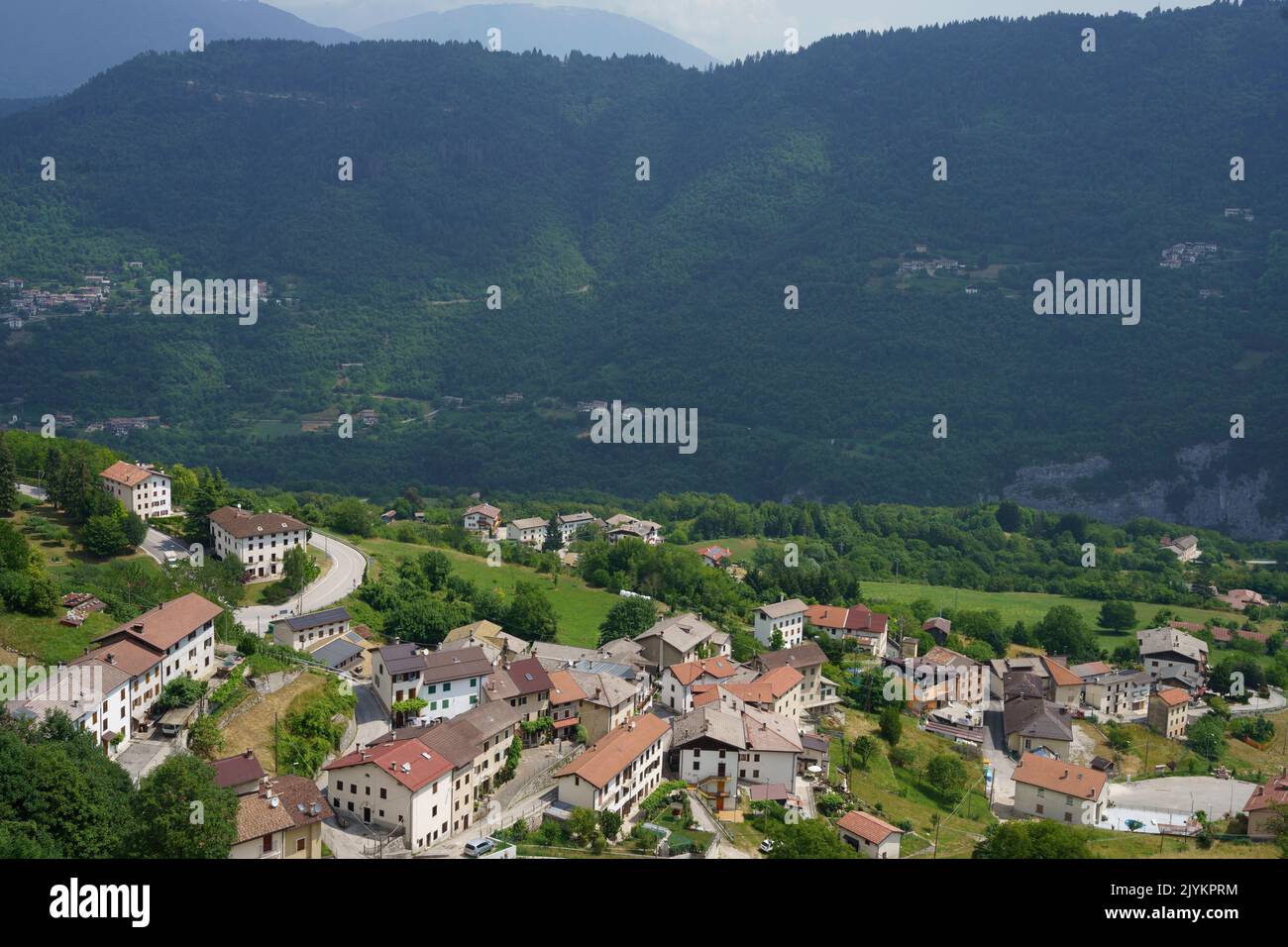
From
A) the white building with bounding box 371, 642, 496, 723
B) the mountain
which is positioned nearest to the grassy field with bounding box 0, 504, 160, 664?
the white building with bounding box 371, 642, 496, 723

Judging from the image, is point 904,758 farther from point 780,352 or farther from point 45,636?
point 780,352

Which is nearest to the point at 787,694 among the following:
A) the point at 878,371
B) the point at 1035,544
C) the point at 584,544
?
the point at 584,544

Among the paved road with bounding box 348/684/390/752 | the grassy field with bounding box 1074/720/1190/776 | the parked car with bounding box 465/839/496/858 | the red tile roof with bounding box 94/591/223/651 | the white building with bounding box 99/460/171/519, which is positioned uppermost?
the white building with bounding box 99/460/171/519

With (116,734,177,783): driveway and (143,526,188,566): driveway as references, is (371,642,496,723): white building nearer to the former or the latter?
(116,734,177,783): driveway

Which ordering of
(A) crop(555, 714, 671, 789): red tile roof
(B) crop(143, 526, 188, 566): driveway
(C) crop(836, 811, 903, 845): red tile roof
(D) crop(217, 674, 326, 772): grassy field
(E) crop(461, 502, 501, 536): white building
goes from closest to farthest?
(A) crop(555, 714, 671, 789): red tile roof → (D) crop(217, 674, 326, 772): grassy field → (C) crop(836, 811, 903, 845): red tile roof → (B) crop(143, 526, 188, 566): driveway → (E) crop(461, 502, 501, 536): white building

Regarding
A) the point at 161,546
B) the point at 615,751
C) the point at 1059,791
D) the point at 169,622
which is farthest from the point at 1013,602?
the point at 169,622

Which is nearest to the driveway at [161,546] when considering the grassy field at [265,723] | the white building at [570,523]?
the grassy field at [265,723]
